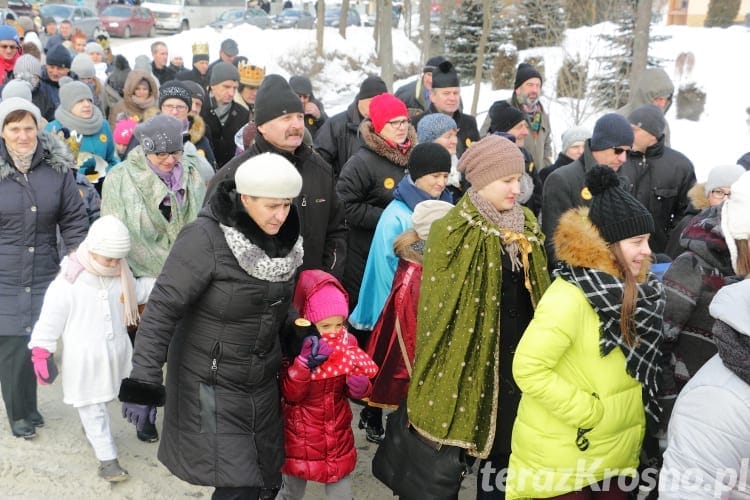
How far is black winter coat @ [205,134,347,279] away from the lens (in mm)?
4676

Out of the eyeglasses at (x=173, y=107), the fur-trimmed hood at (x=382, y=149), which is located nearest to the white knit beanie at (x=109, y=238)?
the fur-trimmed hood at (x=382, y=149)

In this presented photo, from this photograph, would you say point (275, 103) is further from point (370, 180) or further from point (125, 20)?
point (125, 20)

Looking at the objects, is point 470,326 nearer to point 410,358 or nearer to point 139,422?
point 410,358

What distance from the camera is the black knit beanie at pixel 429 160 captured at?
4.72 meters

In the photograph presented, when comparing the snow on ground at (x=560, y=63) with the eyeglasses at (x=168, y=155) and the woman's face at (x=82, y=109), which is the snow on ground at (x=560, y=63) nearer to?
the woman's face at (x=82, y=109)

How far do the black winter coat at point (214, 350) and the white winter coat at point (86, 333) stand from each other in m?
1.21

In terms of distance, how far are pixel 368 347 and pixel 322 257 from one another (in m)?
0.64

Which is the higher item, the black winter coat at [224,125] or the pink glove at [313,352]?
the black winter coat at [224,125]

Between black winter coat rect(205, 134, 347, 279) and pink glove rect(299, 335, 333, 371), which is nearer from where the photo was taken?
pink glove rect(299, 335, 333, 371)

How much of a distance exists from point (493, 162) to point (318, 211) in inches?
53.5

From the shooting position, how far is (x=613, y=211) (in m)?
3.22

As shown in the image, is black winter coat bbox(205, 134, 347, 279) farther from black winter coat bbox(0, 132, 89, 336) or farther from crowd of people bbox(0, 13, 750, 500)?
black winter coat bbox(0, 132, 89, 336)

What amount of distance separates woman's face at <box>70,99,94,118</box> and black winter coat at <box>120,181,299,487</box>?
3873 mm

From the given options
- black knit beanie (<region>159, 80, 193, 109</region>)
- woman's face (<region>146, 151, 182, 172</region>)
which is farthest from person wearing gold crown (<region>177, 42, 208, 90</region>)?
woman's face (<region>146, 151, 182, 172</region>)
